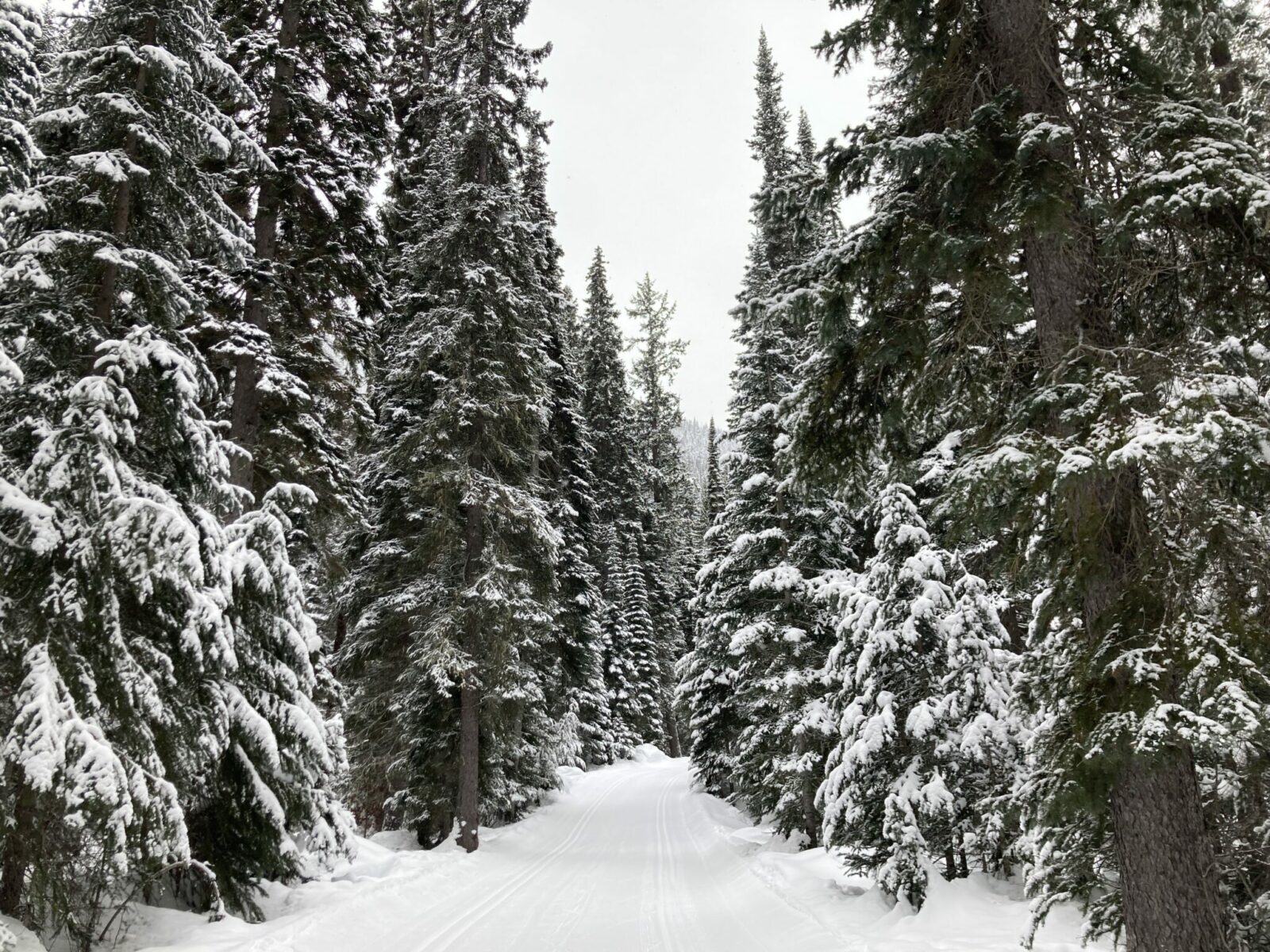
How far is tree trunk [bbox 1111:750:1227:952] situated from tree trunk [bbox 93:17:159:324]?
9485mm

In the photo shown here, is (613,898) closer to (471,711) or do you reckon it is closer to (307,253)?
(471,711)

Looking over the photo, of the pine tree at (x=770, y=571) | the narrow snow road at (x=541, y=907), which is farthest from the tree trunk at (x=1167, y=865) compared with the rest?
the pine tree at (x=770, y=571)

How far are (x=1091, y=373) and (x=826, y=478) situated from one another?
2.56m

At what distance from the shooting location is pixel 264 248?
11477mm

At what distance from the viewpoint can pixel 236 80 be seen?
345 inches

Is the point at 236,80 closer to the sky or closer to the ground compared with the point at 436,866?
closer to the sky

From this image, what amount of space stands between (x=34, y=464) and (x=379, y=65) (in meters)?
10.1

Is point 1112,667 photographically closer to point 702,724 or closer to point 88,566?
point 88,566

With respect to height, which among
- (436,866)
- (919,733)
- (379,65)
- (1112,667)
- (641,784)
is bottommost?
(641,784)

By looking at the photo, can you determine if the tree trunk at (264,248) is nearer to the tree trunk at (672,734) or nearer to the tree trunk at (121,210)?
the tree trunk at (121,210)

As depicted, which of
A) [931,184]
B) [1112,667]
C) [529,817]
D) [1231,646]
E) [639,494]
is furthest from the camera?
[639,494]

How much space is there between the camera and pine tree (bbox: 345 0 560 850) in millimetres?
15453

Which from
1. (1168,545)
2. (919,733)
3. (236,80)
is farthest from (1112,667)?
(236,80)

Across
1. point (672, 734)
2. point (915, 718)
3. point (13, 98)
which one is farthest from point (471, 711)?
point (672, 734)
